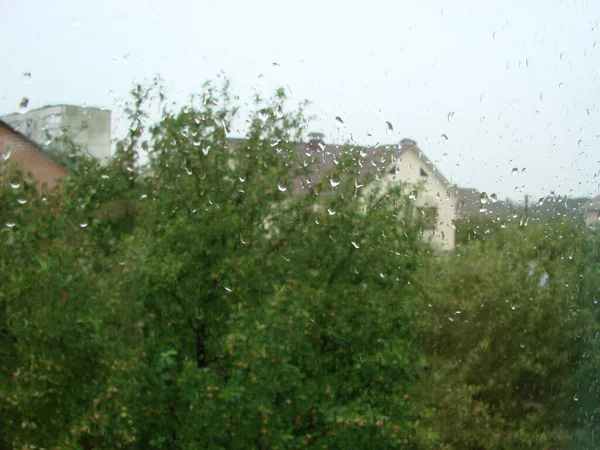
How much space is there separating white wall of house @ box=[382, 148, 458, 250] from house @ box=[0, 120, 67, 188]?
3.72ft

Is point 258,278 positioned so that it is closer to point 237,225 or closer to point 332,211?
point 237,225

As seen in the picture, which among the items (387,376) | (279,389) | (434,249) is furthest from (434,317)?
(279,389)

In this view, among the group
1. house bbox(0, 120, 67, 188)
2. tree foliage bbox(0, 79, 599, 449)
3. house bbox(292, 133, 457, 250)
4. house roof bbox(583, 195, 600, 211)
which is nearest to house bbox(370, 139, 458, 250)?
house bbox(292, 133, 457, 250)

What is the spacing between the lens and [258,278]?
233 cm

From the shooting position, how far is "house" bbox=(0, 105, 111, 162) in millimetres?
1705

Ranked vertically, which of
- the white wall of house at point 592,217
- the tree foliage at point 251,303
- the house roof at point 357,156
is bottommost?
the tree foliage at point 251,303

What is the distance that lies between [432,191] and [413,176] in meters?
0.09

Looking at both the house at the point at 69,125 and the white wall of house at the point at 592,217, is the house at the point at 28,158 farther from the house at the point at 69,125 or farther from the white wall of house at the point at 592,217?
the white wall of house at the point at 592,217

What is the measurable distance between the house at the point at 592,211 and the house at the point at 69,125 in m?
1.55

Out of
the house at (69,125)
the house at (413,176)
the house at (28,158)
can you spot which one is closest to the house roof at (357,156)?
the house at (413,176)

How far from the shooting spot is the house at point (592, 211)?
6.08 feet

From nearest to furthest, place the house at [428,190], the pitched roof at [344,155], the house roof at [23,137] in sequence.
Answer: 1. the house roof at [23,137]
2. the house at [428,190]
3. the pitched roof at [344,155]

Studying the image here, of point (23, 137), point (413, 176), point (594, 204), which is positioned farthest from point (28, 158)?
point (594, 204)

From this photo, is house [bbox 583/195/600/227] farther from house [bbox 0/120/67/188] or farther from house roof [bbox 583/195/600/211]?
house [bbox 0/120/67/188]
